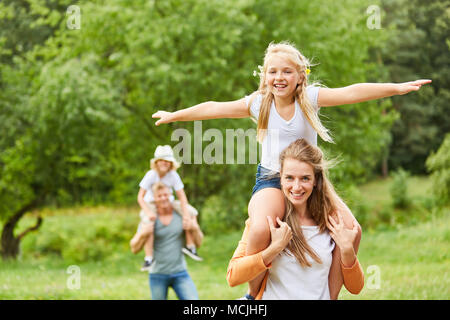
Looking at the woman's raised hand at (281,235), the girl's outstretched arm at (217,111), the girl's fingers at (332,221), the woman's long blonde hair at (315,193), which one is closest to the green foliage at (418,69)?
the girl's outstretched arm at (217,111)

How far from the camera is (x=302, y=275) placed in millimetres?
2793

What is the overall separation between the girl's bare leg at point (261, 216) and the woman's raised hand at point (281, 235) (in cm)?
6

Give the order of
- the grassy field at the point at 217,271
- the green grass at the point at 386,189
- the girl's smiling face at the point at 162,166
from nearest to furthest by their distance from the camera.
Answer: the girl's smiling face at the point at 162,166 < the grassy field at the point at 217,271 < the green grass at the point at 386,189

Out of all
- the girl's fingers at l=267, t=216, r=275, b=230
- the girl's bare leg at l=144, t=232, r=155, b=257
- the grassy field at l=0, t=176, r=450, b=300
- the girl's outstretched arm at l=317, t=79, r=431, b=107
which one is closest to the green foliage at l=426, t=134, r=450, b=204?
the grassy field at l=0, t=176, r=450, b=300

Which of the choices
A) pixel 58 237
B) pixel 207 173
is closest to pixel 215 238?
pixel 207 173

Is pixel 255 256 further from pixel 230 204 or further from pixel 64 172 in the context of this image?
pixel 64 172

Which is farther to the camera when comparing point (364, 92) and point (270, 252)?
point (364, 92)

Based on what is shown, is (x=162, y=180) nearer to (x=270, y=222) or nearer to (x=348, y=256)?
(x=270, y=222)

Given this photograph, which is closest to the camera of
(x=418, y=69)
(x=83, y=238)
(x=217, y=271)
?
(x=217, y=271)

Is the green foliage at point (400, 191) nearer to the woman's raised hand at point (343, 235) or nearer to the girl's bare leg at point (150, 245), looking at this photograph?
the girl's bare leg at point (150, 245)

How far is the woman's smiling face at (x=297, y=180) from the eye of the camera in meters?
Result: 2.83

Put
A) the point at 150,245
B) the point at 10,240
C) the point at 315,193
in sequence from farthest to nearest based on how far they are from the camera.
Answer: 1. the point at 10,240
2. the point at 150,245
3. the point at 315,193

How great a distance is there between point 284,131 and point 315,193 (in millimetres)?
395

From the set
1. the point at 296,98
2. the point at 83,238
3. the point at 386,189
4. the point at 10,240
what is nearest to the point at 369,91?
the point at 296,98
